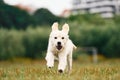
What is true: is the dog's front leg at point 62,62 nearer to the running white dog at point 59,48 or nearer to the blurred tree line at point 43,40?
the running white dog at point 59,48

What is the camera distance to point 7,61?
64188mm

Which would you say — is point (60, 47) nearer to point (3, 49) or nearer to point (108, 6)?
point (3, 49)

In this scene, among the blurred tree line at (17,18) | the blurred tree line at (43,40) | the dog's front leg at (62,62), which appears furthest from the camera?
the blurred tree line at (17,18)

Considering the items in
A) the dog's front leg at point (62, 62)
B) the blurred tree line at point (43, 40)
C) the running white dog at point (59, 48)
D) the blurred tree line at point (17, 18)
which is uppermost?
the blurred tree line at point (17, 18)

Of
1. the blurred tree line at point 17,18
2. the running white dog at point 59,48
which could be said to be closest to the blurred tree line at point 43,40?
the blurred tree line at point 17,18

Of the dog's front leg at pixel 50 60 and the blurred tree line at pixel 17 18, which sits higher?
the blurred tree line at pixel 17 18

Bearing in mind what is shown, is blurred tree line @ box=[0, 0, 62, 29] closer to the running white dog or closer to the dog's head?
the running white dog

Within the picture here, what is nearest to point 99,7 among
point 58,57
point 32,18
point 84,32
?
point 32,18

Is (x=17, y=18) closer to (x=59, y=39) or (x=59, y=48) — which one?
(x=59, y=48)

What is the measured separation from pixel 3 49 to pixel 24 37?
4877 millimetres

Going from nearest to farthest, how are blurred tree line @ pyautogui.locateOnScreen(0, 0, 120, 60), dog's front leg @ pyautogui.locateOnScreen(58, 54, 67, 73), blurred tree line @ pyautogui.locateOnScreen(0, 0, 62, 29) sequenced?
dog's front leg @ pyautogui.locateOnScreen(58, 54, 67, 73)
blurred tree line @ pyautogui.locateOnScreen(0, 0, 120, 60)
blurred tree line @ pyautogui.locateOnScreen(0, 0, 62, 29)

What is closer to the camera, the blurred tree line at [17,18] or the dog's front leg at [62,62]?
the dog's front leg at [62,62]

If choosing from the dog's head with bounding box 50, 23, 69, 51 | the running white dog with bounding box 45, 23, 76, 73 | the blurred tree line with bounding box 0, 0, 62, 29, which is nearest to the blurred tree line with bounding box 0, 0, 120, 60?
the blurred tree line with bounding box 0, 0, 62, 29

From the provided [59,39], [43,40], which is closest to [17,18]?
[43,40]
